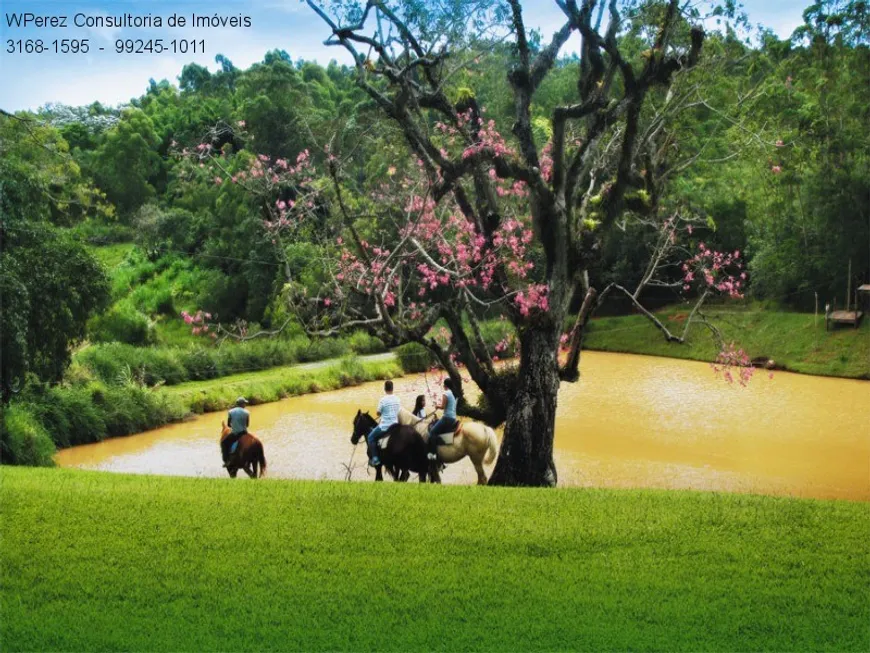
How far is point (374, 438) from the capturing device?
12.2 metres

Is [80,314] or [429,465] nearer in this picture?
[429,465]

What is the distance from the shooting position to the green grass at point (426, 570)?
665cm

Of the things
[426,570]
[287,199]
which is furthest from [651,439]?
[287,199]

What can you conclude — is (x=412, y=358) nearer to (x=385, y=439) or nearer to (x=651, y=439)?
(x=651, y=439)

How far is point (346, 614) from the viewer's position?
22.6 ft

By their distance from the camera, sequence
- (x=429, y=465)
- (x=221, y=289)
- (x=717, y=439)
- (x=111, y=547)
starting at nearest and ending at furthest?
1. (x=111, y=547)
2. (x=429, y=465)
3. (x=717, y=439)
4. (x=221, y=289)

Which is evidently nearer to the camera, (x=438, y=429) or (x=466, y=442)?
(x=438, y=429)

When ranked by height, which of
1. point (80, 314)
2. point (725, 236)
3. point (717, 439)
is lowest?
point (717, 439)

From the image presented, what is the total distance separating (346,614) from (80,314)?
11.3 metres

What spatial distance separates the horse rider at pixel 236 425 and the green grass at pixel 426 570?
318 cm

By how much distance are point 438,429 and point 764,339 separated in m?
20.7

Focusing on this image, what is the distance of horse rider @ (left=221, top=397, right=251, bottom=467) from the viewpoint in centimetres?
1294

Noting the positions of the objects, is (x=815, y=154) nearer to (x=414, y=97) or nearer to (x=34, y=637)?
(x=414, y=97)

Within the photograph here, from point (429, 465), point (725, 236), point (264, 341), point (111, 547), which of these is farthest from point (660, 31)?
point (725, 236)
